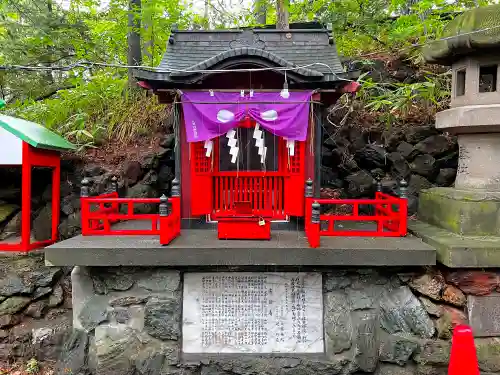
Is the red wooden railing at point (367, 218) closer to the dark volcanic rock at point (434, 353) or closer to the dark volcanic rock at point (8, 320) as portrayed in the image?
the dark volcanic rock at point (434, 353)

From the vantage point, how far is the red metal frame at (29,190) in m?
6.96

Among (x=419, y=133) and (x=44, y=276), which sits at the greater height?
(x=419, y=133)

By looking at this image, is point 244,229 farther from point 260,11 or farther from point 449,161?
point 260,11

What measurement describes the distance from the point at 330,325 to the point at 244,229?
6.69 feet

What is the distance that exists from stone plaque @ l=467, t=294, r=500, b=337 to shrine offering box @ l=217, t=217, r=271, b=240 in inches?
131

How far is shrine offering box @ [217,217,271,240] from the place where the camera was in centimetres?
595

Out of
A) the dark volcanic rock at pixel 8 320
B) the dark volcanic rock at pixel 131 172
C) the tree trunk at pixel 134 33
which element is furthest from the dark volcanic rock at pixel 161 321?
the tree trunk at pixel 134 33

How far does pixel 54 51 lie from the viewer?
12328 mm

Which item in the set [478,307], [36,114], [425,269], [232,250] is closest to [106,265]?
[232,250]

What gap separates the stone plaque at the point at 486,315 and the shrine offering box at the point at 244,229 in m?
3.32

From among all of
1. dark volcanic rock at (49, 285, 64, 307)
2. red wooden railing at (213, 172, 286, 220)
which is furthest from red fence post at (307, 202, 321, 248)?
dark volcanic rock at (49, 285, 64, 307)

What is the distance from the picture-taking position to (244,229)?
235 inches

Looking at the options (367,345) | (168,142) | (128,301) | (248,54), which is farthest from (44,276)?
(367,345)

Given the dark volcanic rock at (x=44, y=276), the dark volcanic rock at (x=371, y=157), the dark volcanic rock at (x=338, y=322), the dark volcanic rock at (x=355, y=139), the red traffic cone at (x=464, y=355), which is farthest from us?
the dark volcanic rock at (x=355, y=139)
